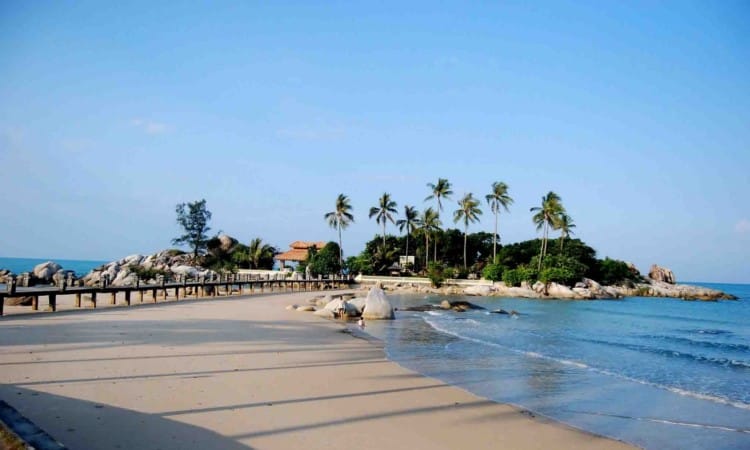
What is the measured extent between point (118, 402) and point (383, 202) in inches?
2764

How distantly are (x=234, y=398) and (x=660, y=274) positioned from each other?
10569cm

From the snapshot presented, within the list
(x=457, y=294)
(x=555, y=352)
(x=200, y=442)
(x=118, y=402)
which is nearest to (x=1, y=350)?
(x=118, y=402)

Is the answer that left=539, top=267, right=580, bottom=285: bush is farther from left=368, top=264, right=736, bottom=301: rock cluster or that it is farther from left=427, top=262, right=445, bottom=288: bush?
left=427, top=262, right=445, bottom=288: bush

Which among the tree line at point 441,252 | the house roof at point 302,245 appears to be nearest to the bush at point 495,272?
the tree line at point 441,252

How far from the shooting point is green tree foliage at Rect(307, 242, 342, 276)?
219ft

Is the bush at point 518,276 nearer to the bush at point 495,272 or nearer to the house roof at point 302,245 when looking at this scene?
the bush at point 495,272

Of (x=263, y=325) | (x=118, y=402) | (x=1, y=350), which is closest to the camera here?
(x=118, y=402)

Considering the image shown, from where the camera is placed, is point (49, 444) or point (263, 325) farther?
point (263, 325)

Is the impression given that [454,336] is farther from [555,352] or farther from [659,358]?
[659,358]

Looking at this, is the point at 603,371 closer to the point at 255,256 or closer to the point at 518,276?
the point at 518,276

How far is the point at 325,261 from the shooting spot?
6769 cm

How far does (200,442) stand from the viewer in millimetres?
6449

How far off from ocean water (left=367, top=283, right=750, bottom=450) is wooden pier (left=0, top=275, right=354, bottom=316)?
545 inches

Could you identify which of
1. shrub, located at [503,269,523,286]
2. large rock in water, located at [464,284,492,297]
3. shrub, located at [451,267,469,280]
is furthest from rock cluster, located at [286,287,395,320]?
shrub, located at [451,267,469,280]
